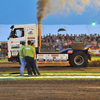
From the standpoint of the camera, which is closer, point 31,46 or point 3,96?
point 3,96

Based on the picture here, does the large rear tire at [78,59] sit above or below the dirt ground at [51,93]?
above

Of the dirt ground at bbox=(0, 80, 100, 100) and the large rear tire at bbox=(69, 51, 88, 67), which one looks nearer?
the dirt ground at bbox=(0, 80, 100, 100)

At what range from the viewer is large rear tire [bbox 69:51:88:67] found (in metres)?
12.5

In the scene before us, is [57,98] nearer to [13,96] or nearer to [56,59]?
[13,96]

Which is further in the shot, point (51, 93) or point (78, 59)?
point (78, 59)

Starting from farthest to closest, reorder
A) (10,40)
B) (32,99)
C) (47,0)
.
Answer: (47,0)
(10,40)
(32,99)

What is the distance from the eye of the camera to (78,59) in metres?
12.7

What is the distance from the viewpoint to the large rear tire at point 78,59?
12.5 meters

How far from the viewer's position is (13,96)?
5000 mm

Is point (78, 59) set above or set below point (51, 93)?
above

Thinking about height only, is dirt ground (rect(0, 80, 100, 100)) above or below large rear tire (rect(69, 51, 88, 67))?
below

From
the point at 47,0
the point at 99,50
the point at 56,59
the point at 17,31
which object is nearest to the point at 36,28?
the point at 17,31

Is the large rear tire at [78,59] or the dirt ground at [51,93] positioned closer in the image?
the dirt ground at [51,93]

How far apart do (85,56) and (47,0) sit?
593cm
